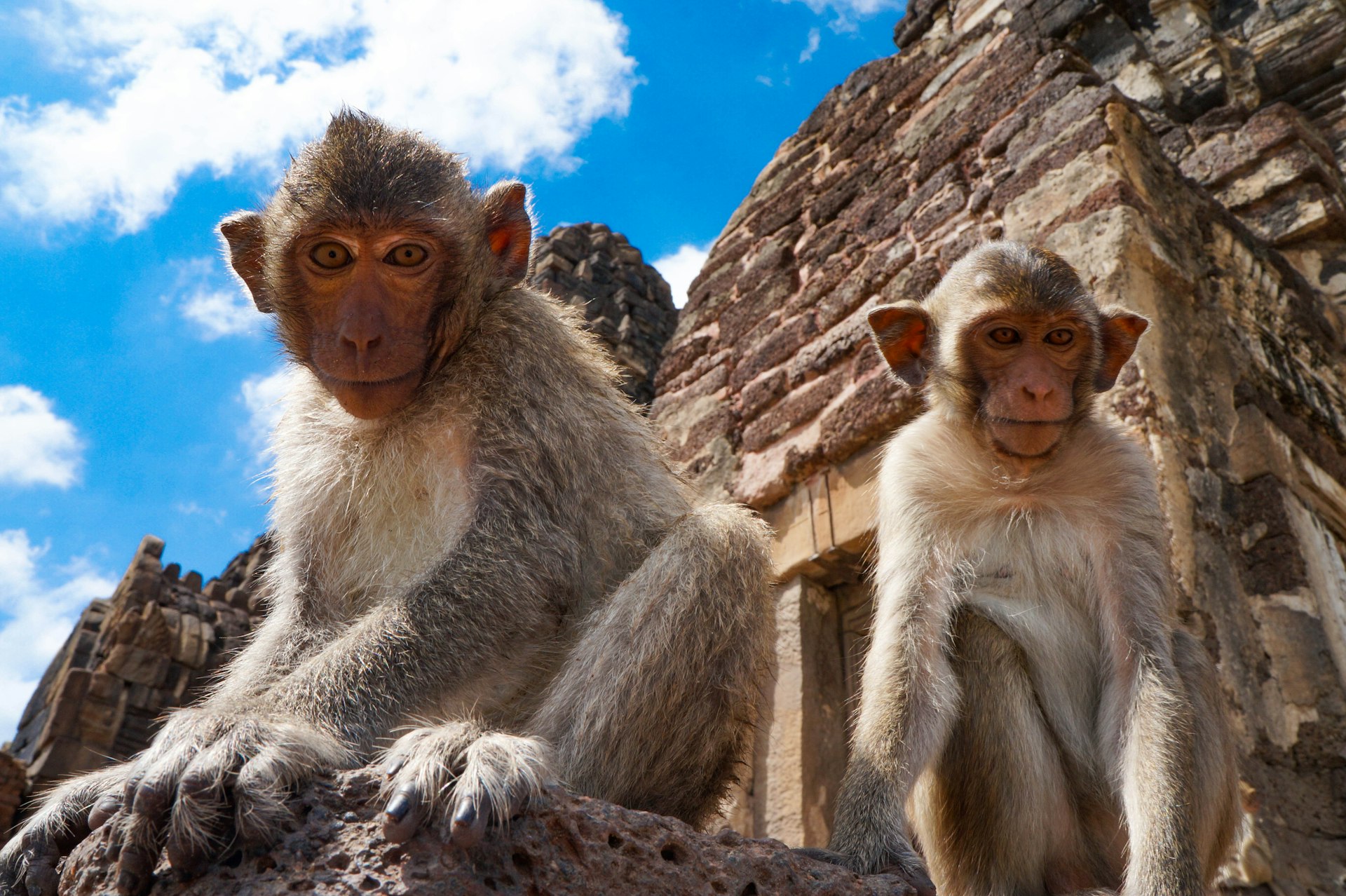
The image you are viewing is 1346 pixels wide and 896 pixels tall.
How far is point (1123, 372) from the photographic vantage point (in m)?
3.75

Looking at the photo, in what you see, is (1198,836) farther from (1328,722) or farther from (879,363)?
(879,363)

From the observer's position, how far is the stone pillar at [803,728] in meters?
4.28

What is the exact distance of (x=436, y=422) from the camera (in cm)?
279

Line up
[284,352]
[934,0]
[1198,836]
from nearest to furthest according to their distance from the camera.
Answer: [1198,836]
[284,352]
[934,0]

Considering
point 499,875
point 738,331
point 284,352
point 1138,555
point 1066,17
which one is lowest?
point 499,875

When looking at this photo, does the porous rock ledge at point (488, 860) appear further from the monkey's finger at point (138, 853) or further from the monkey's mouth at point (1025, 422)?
the monkey's mouth at point (1025, 422)

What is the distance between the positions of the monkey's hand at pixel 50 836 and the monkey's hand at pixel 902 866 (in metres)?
1.41

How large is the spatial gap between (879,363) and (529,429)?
2.65 meters

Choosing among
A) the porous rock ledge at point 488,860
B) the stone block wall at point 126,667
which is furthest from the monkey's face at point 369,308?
the stone block wall at point 126,667

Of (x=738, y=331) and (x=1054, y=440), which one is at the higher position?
(x=738, y=331)

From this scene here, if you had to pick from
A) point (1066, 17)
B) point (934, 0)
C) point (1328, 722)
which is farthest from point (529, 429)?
point (1066, 17)

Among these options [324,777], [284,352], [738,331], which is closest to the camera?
[324,777]

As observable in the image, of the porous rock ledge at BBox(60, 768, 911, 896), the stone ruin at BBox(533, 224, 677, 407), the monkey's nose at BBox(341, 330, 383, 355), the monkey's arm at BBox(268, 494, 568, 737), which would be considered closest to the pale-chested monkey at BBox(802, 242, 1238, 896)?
the porous rock ledge at BBox(60, 768, 911, 896)

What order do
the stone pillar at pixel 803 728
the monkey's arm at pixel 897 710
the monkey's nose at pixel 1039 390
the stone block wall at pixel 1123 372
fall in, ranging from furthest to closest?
the stone pillar at pixel 803 728
the stone block wall at pixel 1123 372
the monkey's nose at pixel 1039 390
the monkey's arm at pixel 897 710
